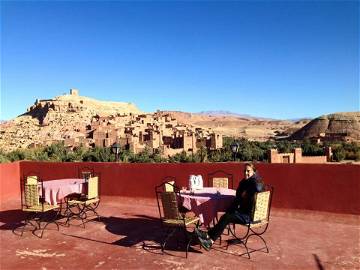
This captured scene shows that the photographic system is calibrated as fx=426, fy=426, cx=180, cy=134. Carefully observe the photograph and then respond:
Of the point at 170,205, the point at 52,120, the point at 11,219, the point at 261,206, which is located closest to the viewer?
the point at 261,206

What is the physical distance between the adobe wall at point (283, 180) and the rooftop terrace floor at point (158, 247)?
25 cm

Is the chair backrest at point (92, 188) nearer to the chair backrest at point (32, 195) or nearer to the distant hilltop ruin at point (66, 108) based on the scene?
the chair backrest at point (32, 195)

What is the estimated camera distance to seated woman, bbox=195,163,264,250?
6246 millimetres

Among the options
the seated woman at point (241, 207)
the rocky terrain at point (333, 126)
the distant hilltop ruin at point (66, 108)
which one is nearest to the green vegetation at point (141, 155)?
the seated woman at point (241, 207)

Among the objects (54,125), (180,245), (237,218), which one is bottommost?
(180,245)

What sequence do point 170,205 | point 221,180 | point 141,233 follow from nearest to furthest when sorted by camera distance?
point 170,205 < point 141,233 < point 221,180

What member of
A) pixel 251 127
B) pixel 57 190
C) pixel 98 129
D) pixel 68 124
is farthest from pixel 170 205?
pixel 251 127

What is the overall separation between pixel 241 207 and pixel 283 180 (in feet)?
9.59

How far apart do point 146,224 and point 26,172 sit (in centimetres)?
573

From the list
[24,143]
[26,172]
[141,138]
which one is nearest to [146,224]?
[26,172]

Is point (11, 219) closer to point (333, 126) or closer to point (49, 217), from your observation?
point (49, 217)

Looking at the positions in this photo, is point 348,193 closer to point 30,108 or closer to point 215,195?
point 215,195

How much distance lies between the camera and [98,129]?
5084cm

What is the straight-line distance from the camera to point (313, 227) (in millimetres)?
8062
